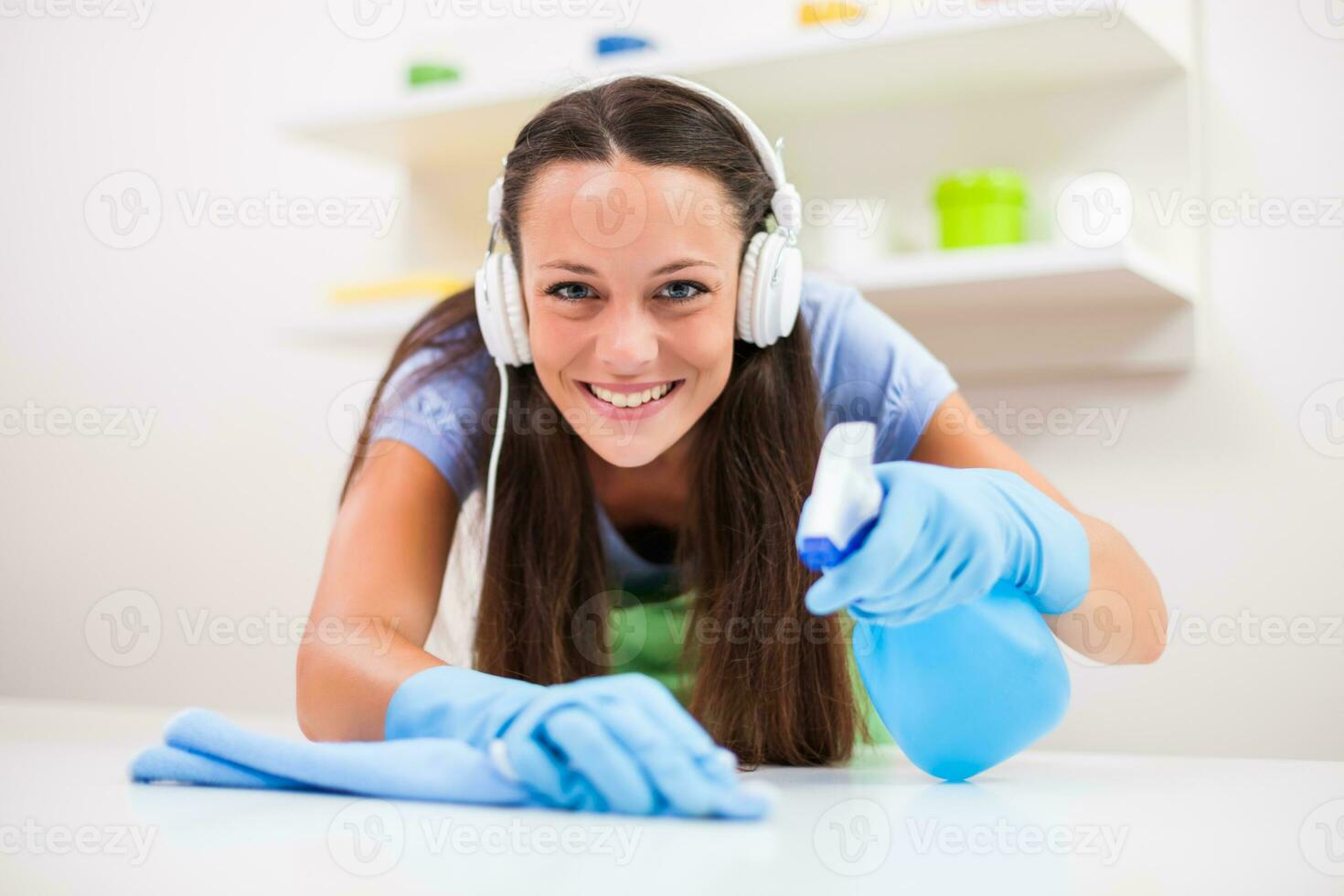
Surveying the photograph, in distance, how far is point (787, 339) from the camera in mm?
1143

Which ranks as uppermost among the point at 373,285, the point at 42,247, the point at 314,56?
the point at 314,56

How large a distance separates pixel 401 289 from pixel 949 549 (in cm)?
116

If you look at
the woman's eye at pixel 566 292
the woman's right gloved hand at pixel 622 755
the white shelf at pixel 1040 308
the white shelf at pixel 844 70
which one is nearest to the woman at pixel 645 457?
the woman's eye at pixel 566 292

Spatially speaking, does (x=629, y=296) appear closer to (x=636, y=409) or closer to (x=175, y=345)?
(x=636, y=409)

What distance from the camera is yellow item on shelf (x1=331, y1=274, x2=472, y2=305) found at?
1701 mm

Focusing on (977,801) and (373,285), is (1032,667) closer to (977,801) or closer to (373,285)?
(977,801)

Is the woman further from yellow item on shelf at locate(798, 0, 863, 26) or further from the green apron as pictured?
yellow item on shelf at locate(798, 0, 863, 26)

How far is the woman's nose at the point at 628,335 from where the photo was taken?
98 centimetres

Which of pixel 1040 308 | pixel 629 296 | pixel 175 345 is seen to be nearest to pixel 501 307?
pixel 629 296

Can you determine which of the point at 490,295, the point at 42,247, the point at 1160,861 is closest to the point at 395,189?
the point at 42,247

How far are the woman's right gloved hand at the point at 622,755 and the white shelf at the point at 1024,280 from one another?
2.85 feet

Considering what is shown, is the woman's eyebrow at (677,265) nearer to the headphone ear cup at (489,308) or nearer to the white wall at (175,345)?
the headphone ear cup at (489,308)

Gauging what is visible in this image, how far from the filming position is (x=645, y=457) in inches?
41.5

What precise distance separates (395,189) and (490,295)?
118 centimetres
